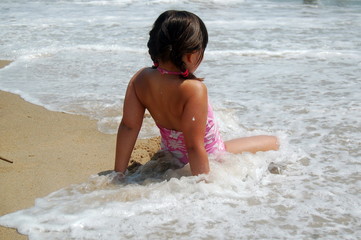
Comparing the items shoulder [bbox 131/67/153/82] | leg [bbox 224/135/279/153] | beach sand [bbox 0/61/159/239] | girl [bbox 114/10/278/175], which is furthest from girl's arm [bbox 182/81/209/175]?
beach sand [bbox 0/61/159/239]

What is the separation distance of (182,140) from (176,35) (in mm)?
750

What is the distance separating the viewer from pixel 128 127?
3.33 m

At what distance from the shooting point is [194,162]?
3078 millimetres

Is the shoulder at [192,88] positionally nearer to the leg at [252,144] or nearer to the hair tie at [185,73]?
the hair tie at [185,73]

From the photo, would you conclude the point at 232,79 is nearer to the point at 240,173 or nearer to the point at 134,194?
the point at 240,173

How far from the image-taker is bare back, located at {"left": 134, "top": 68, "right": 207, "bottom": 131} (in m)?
3.00

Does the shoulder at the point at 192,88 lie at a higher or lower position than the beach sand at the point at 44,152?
higher

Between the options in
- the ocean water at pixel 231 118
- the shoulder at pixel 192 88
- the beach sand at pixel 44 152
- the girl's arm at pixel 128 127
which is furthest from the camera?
the girl's arm at pixel 128 127

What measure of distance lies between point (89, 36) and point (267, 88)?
4725 millimetres

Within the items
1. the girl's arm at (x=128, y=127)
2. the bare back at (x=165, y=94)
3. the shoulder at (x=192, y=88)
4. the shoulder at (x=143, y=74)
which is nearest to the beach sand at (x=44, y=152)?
the girl's arm at (x=128, y=127)

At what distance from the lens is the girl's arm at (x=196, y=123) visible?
298cm

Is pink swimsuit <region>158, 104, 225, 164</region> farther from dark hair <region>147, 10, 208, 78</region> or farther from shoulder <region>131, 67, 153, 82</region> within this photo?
dark hair <region>147, 10, 208, 78</region>

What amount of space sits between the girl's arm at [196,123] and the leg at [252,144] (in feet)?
1.69

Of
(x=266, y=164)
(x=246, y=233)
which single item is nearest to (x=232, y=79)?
(x=266, y=164)
